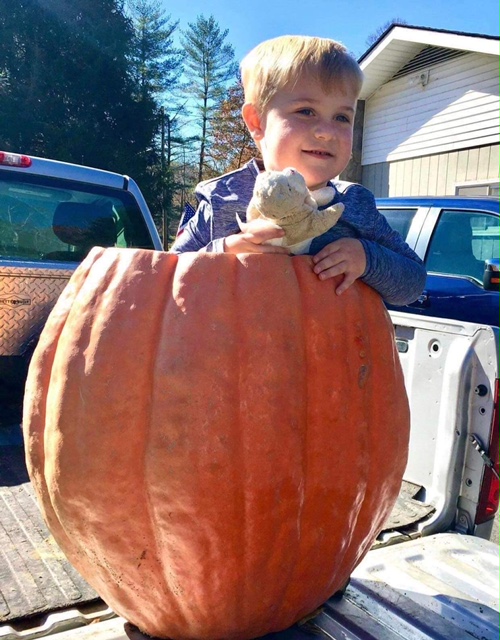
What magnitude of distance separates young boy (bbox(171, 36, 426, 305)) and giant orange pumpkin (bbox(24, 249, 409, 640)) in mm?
95

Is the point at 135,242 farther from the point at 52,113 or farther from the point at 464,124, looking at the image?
the point at 52,113

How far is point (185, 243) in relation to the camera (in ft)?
6.63

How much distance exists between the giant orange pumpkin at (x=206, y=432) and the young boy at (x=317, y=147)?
0.31 ft

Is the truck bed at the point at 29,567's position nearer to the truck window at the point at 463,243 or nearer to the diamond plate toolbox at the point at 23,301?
the diamond plate toolbox at the point at 23,301

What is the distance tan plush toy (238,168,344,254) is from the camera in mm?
1441

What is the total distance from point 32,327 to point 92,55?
24.0 m

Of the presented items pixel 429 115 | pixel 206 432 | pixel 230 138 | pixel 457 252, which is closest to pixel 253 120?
pixel 206 432

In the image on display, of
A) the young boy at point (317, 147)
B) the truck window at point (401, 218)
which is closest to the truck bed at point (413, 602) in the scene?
the young boy at point (317, 147)

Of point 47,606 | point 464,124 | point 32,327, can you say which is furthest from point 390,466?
point 464,124

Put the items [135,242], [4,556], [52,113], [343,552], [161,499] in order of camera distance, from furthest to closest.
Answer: [52,113]
[135,242]
[4,556]
[343,552]
[161,499]

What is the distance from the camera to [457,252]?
6074 mm

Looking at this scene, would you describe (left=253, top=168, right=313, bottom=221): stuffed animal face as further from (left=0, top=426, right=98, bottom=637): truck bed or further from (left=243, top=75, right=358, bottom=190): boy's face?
(left=0, top=426, right=98, bottom=637): truck bed

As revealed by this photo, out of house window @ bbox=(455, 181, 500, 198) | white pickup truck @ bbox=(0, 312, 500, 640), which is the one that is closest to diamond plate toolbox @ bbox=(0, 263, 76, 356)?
white pickup truck @ bbox=(0, 312, 500, 640)

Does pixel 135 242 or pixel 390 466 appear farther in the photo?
pixel 135 242
